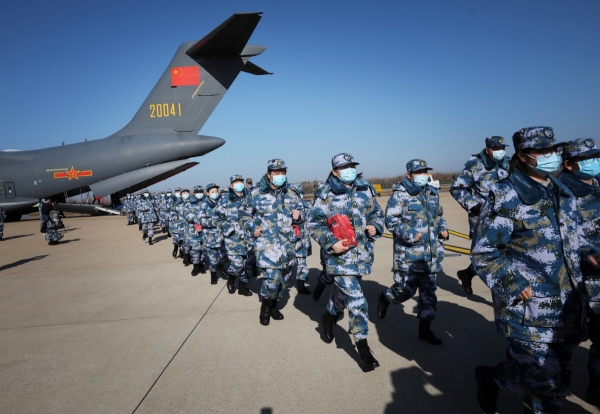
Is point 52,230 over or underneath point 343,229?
underneath

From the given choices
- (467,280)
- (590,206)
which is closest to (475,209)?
(467,280)

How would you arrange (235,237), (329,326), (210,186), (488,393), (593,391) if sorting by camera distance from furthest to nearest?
(210,186), (235,237), (329,326), (593,391), (488,393)

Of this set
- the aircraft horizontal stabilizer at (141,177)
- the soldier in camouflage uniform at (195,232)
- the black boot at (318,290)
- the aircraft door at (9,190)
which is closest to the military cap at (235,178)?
the soldier in camouflage uniform at (195,232)

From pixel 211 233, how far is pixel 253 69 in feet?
39.4

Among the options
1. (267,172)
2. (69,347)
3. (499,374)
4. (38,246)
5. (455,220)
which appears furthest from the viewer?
(455,220)

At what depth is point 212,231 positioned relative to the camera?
6.68 meters

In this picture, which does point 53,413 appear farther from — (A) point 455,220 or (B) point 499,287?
(A) point 455,220

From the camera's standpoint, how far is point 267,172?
465 centimetres

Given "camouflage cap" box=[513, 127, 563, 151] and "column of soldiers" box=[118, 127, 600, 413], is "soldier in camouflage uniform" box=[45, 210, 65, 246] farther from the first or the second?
"camouflage cap" box=[513, 127, 563, 151]

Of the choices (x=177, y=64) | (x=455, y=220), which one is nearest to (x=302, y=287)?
(x=455, y=220)

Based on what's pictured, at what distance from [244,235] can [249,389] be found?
10.4 ft

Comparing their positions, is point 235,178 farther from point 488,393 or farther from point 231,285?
point 488,393

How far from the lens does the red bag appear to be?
321cm

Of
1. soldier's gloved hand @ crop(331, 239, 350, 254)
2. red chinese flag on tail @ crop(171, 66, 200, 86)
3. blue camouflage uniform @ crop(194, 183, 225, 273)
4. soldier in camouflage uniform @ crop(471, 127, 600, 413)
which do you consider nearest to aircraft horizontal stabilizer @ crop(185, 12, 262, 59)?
red chinese flag on tail @ crop(171, 66, 200, 86)
